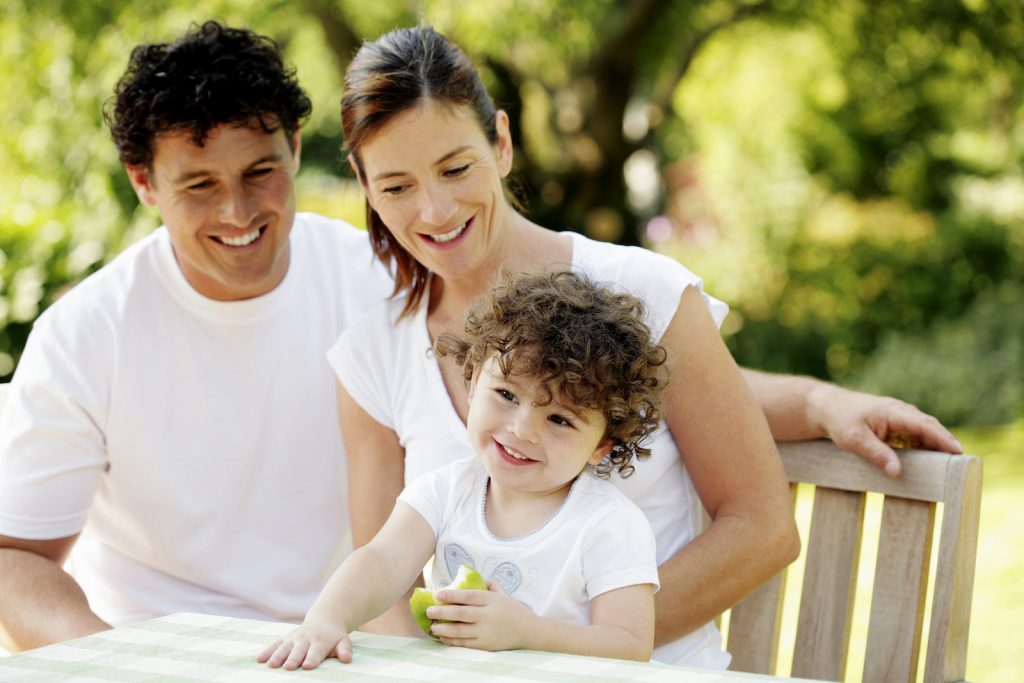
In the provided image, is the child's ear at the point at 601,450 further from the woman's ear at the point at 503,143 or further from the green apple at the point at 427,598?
the woman's ear at the point at 503,143

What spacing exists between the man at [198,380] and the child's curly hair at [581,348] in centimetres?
83

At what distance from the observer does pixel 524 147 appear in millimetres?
11500

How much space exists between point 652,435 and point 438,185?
25.7 inches

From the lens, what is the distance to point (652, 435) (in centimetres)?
232

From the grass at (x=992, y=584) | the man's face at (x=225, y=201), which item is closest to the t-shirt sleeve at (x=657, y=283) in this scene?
the man's face at (x=225, y=201)

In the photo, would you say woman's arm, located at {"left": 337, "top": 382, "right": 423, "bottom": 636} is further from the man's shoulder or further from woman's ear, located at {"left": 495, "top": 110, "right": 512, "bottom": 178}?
the man's shoulder

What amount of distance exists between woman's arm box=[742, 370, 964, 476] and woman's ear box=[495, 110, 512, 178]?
0.72m

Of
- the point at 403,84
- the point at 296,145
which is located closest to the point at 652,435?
the point at 403,84

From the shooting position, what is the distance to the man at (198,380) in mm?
2834

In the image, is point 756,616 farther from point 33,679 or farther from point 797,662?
point 33,679

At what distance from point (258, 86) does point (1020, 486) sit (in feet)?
18.2

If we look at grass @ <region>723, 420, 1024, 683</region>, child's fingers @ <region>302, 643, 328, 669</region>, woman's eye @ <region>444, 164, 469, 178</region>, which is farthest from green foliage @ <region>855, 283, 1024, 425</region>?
child's fingers @ <region>302, 643, 328, 669</region>

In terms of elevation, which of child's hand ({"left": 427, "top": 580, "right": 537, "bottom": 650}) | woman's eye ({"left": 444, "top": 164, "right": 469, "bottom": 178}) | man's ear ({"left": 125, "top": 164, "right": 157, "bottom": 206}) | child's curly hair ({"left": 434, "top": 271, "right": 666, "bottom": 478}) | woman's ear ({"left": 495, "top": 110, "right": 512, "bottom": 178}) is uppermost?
woman's ear ({"left": 495, "top": 110, "right": 512, "bottom": 178})

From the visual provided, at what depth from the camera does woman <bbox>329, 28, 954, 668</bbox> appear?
231 centimetres
